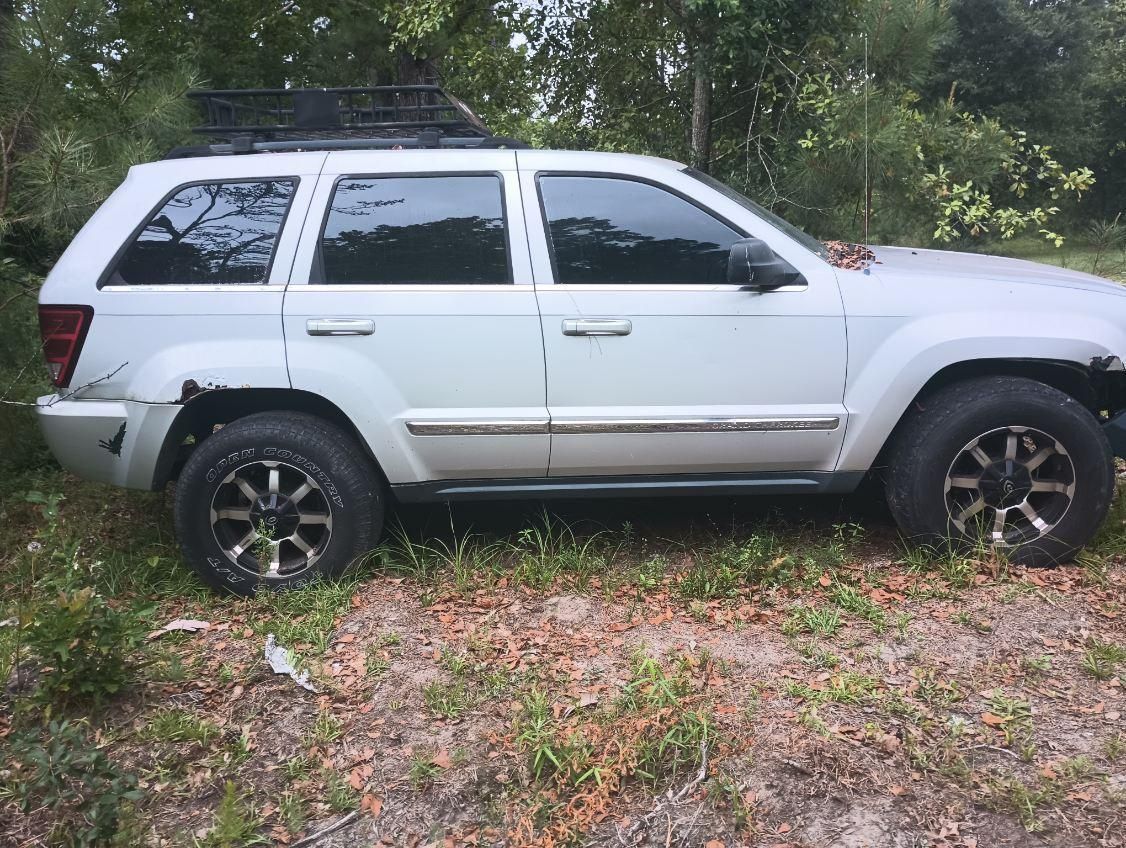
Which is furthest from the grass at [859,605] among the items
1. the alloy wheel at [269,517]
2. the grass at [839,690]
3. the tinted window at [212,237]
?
the tinted window at [212,237]

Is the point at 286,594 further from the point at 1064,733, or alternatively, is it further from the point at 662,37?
the point at 662,37

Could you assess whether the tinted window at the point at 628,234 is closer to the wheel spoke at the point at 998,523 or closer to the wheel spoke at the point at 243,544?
the wheel spoke at the point at 998,523

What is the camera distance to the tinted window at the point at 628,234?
12.6 feet

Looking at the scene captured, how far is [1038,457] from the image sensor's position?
3.92 meters

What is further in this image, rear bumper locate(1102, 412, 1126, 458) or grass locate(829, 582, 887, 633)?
rear bumper locate(1102, 412, 1126, 458)

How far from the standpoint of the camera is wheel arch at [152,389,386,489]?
3859 millimetres

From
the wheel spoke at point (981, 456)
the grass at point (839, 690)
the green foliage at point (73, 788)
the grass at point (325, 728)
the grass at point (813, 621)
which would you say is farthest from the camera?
the wheel spoke at point (981, 456)

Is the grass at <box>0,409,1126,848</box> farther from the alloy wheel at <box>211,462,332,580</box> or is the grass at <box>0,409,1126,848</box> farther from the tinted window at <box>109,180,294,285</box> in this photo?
the tinted window at <box>109,180,294,285</box>

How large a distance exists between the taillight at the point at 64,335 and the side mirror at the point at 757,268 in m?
2.73

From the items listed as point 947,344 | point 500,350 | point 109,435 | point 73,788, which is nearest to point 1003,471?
point 947,344

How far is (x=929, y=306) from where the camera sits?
384 centimetres

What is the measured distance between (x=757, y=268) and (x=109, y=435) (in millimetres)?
2858

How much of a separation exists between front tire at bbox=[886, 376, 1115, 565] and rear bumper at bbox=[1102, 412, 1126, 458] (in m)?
0.11

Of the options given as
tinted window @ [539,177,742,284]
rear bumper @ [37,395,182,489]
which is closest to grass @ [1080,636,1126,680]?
tinted window @ [539,177,742,284]
